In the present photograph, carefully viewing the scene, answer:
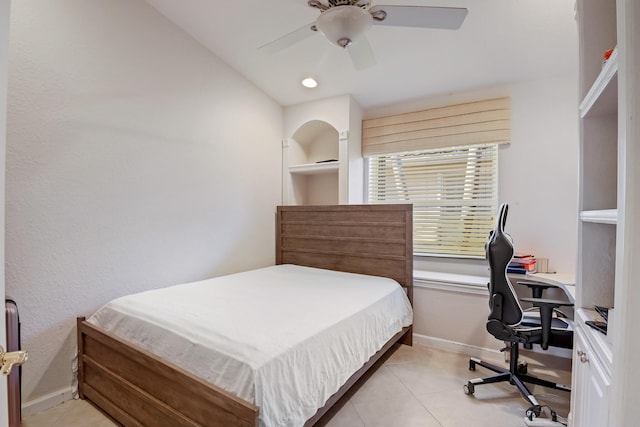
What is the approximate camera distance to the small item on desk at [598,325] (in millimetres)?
1103

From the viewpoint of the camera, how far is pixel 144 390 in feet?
5.17

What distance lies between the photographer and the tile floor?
1.81m

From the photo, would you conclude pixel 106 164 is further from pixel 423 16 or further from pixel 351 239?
pixel 423 16

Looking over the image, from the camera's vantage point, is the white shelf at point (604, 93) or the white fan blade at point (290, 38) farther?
the white fan blade at point (290, 38)

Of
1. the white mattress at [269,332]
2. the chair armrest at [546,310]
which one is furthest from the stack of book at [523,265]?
the white mattress at [269,332]

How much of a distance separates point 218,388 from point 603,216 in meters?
1.59

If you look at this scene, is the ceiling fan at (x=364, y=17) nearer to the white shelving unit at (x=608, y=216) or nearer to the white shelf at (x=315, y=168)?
the white shelving unit at (x=608, y=216)

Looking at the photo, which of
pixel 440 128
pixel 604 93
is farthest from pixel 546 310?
pixel 440 128

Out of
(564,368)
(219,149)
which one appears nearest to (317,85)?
(219,149)

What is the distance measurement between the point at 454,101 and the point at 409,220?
1.35 m

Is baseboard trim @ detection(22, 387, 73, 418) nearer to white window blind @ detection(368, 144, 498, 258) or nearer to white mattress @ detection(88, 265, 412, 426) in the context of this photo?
white mattress @ detection(88, 265, 412, 426)

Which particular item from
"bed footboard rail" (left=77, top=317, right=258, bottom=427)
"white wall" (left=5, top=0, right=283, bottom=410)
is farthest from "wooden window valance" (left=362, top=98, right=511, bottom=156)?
"bed footboard rail" (left=77, top=317, right=258, bottom=427)

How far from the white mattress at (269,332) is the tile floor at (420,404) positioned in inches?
13.1

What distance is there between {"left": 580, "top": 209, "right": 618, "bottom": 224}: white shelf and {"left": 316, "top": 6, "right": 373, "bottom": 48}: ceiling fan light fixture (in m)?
1.37
